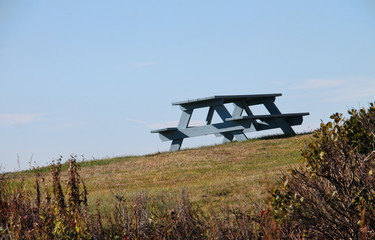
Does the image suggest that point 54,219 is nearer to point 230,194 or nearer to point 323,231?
point 323,231

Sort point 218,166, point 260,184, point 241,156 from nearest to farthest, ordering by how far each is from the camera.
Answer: point 260,184, point 218,166, point 241,156

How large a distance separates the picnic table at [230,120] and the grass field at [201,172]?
2.20 feet

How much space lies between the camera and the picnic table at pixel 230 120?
14781mm

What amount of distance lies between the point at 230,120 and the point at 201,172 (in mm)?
4567

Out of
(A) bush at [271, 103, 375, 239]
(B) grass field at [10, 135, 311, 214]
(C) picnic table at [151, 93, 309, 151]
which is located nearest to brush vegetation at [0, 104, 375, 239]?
(A) bush at [271, 103, 375, 239]

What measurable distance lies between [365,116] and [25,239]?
3831 mm

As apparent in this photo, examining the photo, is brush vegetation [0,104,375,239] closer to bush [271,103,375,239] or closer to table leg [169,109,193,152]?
bush [271,103,375,239]

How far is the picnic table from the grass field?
672 millimetres

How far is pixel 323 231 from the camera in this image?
384 centimetres

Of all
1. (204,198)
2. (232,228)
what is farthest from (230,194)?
(232,228)

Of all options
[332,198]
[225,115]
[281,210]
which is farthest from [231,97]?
[332,198]

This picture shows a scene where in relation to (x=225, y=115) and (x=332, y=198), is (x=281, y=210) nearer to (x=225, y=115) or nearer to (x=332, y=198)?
(x=332, y=198)

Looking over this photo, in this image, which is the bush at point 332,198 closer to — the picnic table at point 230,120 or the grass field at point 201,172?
the grass field at point 201,172

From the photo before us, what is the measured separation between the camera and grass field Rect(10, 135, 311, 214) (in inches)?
298
